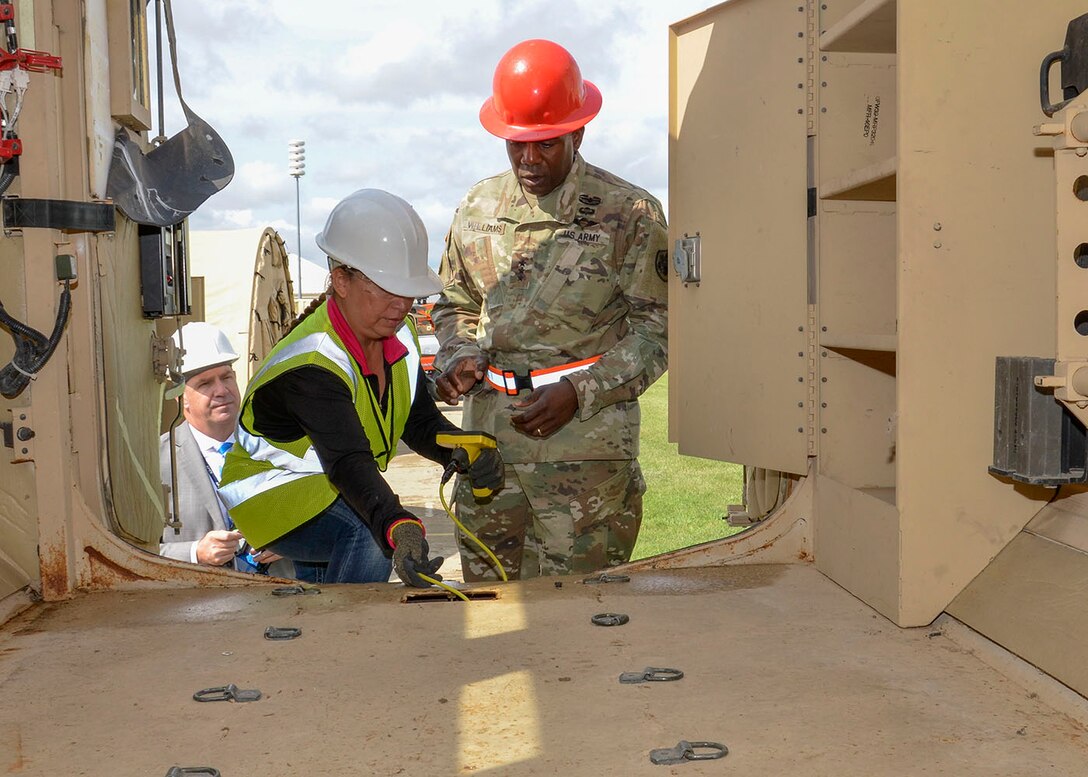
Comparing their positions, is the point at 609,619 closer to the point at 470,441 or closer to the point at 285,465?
the point at 470,441

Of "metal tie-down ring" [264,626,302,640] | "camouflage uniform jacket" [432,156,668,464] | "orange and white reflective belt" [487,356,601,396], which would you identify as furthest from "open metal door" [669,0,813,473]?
"metal tie-down ring" [264,626,302,640]

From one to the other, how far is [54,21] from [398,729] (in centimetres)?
207

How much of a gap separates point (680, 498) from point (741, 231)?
590 cm

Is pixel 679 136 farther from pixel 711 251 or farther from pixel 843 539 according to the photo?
pixel 843 539

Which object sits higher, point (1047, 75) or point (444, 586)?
point (1047, 75)

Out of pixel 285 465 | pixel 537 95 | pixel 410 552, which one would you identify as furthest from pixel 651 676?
pixel 537 95

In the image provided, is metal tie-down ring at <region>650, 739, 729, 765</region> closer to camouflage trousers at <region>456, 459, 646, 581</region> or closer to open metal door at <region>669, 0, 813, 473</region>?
open metal door at <region>669, 0, 813, 473</region>

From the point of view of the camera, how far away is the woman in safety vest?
324 cm

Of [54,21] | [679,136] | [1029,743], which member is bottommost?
[1029,743]

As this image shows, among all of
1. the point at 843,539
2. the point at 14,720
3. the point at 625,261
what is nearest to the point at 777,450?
the point at 843,539

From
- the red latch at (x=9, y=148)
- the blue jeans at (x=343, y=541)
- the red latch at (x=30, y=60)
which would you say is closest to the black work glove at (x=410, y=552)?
the blue jeans at (x=343, y=541)

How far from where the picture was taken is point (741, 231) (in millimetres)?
3361

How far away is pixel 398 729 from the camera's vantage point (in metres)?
2.06

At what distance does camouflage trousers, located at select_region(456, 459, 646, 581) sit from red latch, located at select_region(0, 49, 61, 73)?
6.09ft
